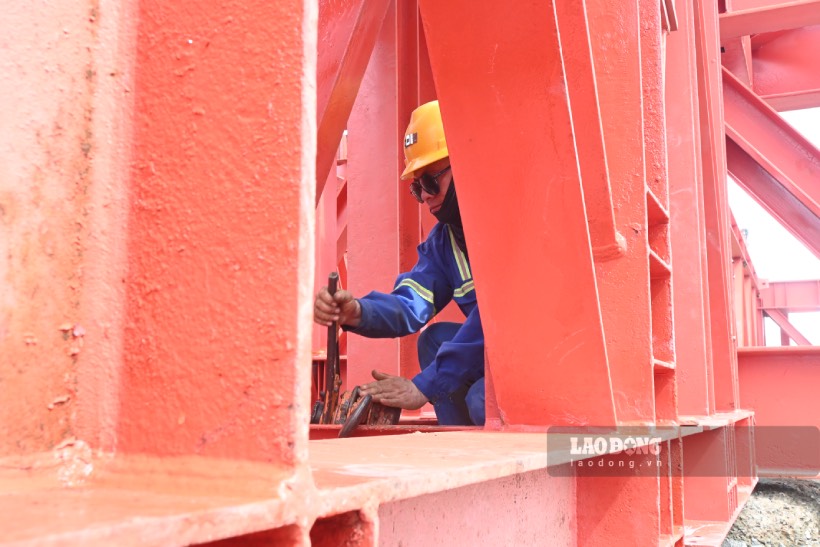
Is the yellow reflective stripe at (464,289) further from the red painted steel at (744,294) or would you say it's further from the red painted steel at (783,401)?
the red painted steel at (744,294)

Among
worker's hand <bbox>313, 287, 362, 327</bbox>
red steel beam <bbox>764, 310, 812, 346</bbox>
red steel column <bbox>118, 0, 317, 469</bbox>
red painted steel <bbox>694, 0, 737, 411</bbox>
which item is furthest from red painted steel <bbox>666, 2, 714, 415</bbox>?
red steel beam <bbox>764, 310, 812, 346</bbox>

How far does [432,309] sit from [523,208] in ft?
5.39

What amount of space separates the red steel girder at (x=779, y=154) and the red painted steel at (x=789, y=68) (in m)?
1.40

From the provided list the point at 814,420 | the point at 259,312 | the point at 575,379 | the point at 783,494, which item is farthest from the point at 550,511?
the point at 783,494

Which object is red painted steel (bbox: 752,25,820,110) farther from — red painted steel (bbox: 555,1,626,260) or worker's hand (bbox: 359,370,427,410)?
red painted steel (bbox: 555,1,626,260)

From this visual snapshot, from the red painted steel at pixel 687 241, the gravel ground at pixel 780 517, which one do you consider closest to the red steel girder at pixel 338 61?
the red painted steel at pixel 687 241

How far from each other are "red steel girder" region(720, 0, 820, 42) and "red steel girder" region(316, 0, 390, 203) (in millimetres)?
4111

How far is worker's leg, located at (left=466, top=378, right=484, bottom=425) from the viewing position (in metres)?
3.12

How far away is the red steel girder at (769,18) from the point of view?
21.4 ft

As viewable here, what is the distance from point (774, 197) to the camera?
23.8ft

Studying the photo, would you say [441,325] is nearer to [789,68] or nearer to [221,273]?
[221,273]

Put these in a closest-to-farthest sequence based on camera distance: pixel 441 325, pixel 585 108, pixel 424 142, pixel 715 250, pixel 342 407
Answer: pixel 585 108 < pixel 342 407 < pixel 424 142 < pixel 441 325 < pixel 715 250

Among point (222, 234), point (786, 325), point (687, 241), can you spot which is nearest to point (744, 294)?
point (786, 325)

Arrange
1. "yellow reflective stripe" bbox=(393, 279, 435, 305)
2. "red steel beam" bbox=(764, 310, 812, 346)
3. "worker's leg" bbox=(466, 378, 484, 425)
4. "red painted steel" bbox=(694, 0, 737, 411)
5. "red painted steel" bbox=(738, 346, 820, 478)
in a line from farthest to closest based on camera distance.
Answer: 1. "red steel beam" bbox=(764, 310, 812, 346)
2. "red painted steel" bbox=(738, 346, 820, 478)
3. "red painted steel" bbox=(694, 0, 737, 411)
4. "yellow reflective stripe" bbox=(393, 279, 435, 305)
5. "worker's leg" bbox=(466, 378, 484, 425)
